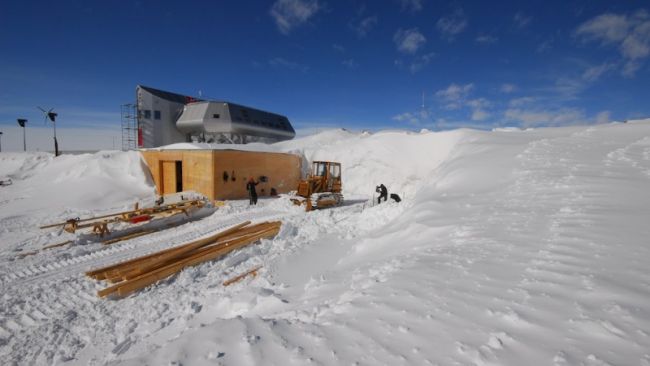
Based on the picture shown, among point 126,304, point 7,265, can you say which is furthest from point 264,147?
point 126,304

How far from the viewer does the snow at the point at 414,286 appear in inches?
89.5

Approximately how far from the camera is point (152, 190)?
54.3 feet

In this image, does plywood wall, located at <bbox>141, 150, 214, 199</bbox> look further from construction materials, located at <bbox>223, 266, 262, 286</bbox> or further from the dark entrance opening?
construction materials, located at <bbox>223, 266, 262, 286</bbox>

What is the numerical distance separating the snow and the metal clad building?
19793 millimetres

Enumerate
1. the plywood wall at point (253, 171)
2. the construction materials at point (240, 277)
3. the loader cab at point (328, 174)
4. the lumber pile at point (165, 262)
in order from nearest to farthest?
the lumber pile at point (165, 262)
the construction materials at point (240, 277)
the loader cab at point (328, 174)
the plywood wall at point (253, 171)

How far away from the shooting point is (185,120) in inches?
1168

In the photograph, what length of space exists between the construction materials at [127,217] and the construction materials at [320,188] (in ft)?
14.1

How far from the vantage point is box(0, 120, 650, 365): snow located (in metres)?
2.27

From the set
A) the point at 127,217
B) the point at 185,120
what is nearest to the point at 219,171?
the point at 127,217

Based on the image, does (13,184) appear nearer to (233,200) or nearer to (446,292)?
(233,200)

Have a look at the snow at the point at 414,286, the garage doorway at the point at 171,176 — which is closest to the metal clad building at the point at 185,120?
the garage doorway at the point at 171,176

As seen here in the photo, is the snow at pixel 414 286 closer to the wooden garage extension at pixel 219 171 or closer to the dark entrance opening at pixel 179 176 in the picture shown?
the wooden garage extension at pixel 219 171

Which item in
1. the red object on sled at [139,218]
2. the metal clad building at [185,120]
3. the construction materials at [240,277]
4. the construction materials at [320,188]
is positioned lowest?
the construction materials at [240,277]

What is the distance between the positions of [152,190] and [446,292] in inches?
687
